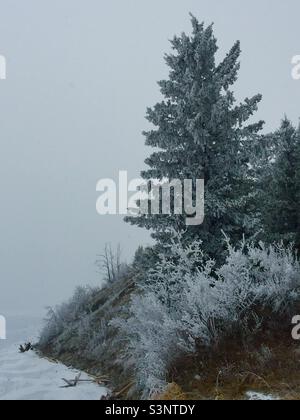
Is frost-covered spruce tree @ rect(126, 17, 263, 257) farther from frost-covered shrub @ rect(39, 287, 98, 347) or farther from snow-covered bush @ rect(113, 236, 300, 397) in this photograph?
frost-covered shrub @ rect(39, 287, 98, 347)

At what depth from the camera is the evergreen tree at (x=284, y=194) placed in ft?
63.8

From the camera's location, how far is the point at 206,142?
17766 mm

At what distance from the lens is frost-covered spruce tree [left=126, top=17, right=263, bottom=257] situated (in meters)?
17.4

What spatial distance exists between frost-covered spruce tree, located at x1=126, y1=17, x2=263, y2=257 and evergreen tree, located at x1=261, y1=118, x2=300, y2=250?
180 centimetres

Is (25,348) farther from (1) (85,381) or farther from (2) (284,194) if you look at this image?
(2) (284,194)

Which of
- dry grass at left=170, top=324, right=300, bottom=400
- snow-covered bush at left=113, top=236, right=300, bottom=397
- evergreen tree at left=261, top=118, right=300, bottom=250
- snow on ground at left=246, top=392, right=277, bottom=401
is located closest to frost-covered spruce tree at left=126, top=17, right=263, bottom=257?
evergreen tree at left=261, top=118, right=300, bottom=250

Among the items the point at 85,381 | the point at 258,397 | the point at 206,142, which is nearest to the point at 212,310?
the point at 258,397

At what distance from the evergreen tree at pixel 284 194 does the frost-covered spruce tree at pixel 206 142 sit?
5.92ft

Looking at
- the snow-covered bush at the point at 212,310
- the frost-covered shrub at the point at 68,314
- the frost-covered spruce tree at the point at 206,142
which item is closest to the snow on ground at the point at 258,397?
the snow-covered bush at the point at 212,310

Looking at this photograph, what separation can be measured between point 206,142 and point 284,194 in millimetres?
4759

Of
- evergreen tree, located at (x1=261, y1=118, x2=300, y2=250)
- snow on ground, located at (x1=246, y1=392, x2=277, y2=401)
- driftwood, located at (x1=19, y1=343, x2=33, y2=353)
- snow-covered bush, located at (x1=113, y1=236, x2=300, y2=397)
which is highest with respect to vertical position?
evergreen tree, located at (x1=261, y1=118, x2=300, y2=250)
